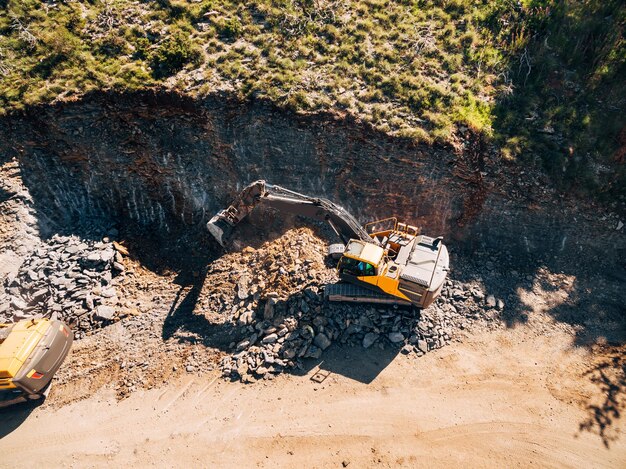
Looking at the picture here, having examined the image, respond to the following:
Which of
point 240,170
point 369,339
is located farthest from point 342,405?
point 240,170

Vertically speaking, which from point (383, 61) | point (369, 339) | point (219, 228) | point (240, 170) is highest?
point (383, 61)

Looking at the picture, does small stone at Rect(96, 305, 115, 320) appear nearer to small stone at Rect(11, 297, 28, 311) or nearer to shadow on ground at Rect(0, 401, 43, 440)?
small stone at Rect(11, 297, 28, 311)

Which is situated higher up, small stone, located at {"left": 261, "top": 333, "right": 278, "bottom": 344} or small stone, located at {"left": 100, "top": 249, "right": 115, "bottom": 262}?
small stone, located at {"left": 100, "top": 249, "right": 115, "bottom": 262}

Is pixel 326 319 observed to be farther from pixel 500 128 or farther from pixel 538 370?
pixel 500 128

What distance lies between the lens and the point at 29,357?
41.1 feet

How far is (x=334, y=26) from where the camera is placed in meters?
20.3

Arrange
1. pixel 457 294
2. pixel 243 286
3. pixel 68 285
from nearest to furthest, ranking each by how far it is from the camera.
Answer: pixel 457 294 < pixel 243 286 < pixel 68 285

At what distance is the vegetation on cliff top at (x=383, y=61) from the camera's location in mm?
17094

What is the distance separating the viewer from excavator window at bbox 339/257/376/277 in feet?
43.5

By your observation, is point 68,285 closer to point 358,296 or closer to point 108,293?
point 108,293

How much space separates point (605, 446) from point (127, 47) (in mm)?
25660

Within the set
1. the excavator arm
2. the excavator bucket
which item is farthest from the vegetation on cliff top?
the excavator bucket

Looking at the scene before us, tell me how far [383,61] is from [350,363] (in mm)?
14748

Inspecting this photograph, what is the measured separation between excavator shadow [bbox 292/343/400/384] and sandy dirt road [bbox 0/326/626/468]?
37 millimetres
